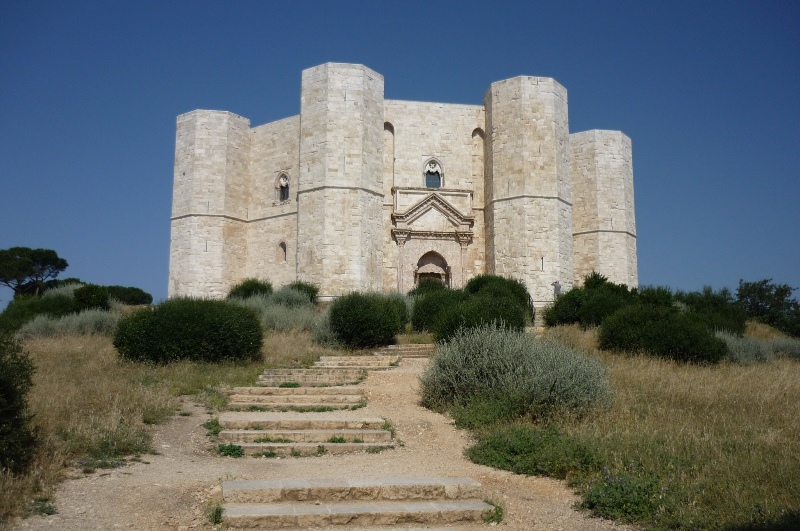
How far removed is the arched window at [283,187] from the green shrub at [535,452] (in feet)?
62.9

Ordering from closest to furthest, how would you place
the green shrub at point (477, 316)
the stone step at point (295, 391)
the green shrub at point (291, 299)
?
the stone step at point (295, 391)
the green shrub at point (477, 316)
the green shrub at point (291, 299)

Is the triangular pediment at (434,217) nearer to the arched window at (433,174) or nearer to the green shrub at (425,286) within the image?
the arched window at (433,174)

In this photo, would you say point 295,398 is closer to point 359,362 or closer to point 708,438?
point 359,362

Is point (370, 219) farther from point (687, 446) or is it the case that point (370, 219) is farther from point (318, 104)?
point (687, 446)

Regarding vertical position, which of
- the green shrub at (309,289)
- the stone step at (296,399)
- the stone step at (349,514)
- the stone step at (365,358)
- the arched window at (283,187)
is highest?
the arched window at (283,187)

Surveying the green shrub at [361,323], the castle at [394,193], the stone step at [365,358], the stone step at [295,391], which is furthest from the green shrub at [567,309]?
the stone step at [295,391]

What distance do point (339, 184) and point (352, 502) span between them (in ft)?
57.8

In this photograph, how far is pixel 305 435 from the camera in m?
6.43

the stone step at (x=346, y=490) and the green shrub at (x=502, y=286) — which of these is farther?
the green shrub at (x=502, y=286)

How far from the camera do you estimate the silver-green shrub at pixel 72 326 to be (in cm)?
1426

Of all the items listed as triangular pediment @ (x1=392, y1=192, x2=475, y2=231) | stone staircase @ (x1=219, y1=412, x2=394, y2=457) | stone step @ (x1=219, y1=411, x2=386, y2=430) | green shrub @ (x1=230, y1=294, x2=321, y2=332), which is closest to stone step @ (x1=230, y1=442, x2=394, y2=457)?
stone staircase @ (x1=219, y1=412, x2=394, y2=457)

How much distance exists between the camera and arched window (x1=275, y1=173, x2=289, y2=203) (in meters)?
24.3

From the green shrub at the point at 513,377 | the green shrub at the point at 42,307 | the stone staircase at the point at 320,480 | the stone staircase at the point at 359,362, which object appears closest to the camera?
the stone staircase at the point at 320,480

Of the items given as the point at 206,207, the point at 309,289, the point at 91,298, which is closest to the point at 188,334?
the point at 91,298
